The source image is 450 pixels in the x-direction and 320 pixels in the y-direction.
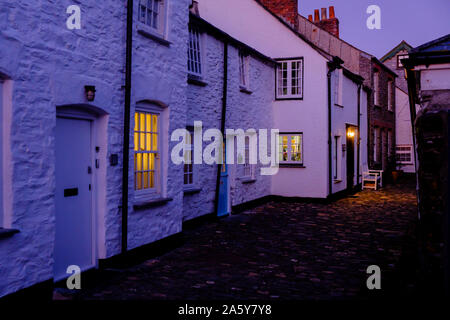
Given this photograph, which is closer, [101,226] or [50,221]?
[50,221]

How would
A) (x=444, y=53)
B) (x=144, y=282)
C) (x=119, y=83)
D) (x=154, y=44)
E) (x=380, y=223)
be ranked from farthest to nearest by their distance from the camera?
(x=380, y=223)
(x=444, y=53)
(x=154, y=44)
(x=119, y=83)
(x=144, y=282)

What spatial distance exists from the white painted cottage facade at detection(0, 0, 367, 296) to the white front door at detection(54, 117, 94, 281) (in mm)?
16

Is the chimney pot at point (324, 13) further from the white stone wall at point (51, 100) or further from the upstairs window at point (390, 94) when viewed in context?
the white stone wall at point (51, 100)

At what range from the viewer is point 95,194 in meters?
6.68

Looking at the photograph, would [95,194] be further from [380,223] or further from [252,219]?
[380,223]

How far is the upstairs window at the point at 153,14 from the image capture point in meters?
7.88

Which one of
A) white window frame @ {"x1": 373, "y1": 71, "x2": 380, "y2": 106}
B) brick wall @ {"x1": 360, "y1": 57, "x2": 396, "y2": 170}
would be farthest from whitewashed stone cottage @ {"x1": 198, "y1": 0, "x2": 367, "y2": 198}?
white window frame @ {"x1": 373, "y1": 71, "x2": 380, "y2": 106}

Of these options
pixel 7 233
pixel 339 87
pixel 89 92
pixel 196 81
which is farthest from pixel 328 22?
pixel 7 233

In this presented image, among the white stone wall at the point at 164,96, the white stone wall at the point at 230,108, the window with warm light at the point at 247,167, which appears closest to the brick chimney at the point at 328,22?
the white stone wall at the point at 230,108

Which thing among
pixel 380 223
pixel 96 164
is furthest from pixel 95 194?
pixel 380 223

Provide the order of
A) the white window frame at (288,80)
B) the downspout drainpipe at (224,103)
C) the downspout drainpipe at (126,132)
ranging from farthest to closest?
the white window frame at (288,80) < the downspout drainpipe at (224,103) < the downspout drainpipe at (126,132)

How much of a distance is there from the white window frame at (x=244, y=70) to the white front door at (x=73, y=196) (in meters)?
8.46

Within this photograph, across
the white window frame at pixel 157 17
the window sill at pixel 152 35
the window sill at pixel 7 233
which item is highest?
the white window frame at pixel 157 17
